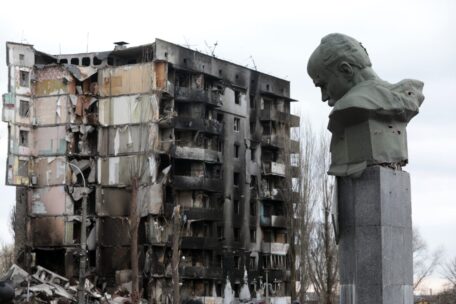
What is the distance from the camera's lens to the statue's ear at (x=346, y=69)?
474 inches

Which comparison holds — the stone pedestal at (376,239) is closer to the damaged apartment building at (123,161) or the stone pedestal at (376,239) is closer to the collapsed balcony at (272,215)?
the damaged apartment building at (123,161)

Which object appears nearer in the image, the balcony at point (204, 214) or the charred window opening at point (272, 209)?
the balcony at point (204, 214)

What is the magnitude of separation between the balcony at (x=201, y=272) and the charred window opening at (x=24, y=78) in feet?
53.0

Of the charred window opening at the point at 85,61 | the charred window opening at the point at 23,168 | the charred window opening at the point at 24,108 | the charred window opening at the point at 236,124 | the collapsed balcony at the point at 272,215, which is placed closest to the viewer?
the charred window opening at the point at 23,168

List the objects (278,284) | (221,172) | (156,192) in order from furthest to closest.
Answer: (278,284)
(221,172)
(156,192)

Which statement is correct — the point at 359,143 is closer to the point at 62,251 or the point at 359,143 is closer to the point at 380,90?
the point at 380,90

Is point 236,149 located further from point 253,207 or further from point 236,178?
point 253,207

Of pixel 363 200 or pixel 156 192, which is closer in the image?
pixel 363 200

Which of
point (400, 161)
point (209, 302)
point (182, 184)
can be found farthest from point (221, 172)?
point (400, 161)

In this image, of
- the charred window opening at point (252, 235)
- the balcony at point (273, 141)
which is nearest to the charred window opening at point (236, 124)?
the balcony at point (273, 141)

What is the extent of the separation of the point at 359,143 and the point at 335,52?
1.28 m

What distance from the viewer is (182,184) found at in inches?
2277

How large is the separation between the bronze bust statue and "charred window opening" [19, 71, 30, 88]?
49534 mm

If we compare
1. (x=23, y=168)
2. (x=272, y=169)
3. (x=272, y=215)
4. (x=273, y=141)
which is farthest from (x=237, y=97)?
(x=23, y=168)
